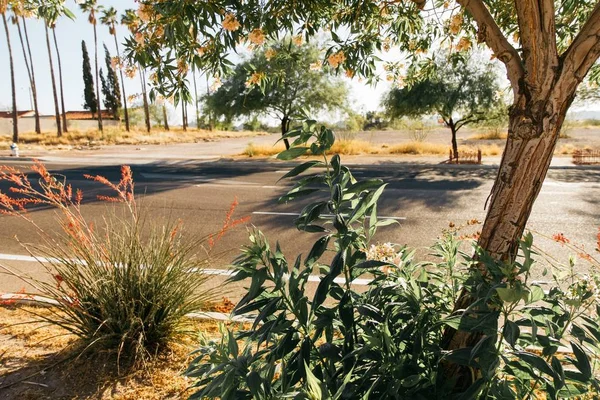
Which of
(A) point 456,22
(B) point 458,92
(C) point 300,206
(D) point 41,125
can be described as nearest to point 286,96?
(B) point 458,92

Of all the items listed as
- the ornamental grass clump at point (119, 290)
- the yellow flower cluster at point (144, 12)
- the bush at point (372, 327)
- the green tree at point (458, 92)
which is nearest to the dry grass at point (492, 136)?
the green tree at point (458, 92)

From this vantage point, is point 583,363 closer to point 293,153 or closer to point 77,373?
point 293,153

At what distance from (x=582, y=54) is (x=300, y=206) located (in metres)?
8.02

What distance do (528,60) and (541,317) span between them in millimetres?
1146

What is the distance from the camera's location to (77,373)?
2.82 metres

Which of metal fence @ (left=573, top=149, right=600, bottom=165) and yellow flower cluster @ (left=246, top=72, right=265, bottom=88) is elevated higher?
yellow flower cluster @ (left=246, top=72, right=265, bottom=88)

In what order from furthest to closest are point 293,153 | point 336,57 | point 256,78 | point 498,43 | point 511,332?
point 336,57, point 256,78, point 498,43, point 293,153, point 511,332

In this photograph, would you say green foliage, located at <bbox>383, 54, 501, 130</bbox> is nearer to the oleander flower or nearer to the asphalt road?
the asphalt road

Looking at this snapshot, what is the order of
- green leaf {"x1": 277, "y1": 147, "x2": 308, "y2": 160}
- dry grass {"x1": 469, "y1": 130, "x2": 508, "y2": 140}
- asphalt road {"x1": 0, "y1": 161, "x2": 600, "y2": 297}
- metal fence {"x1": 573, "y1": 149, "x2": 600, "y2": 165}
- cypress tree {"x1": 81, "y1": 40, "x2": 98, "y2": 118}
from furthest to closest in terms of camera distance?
cypress tree {"x1": 81, "y1": 40, "x2": 98, "y2": 118} → dry grass {"x1": 469, "y1": 130, "x2": 508, "y2": 140} → metal fence {"x1": 573, "y1": 149, "x2": 600, "y2": 165} → asphalt road {"x1": 0, "y1": 161, "x2": 600, "y2": 297} → green leaf {"x1": 277, "y1": 147, "x2": 308, "y2": 160}

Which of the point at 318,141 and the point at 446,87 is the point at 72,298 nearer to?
the point at 318,141

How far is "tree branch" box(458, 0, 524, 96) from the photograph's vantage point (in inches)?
78.1

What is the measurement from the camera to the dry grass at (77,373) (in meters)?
2.63

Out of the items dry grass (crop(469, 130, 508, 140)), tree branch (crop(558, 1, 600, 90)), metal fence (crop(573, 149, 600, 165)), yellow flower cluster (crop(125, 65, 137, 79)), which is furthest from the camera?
dry grass (crop(469, 130, 508, 140))

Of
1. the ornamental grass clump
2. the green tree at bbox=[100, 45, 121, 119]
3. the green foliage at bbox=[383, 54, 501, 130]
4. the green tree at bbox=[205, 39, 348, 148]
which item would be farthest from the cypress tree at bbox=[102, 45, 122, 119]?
the ornamental grass clump
